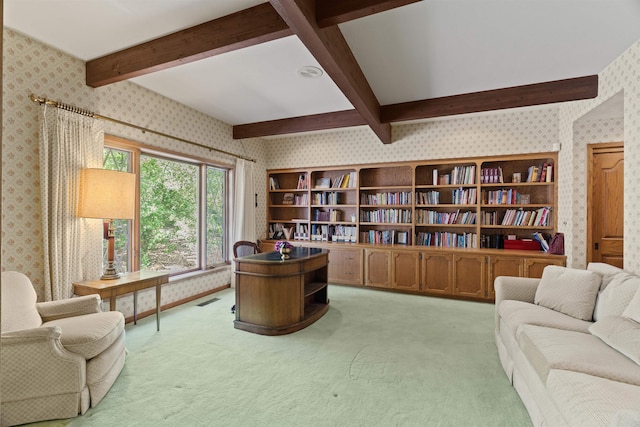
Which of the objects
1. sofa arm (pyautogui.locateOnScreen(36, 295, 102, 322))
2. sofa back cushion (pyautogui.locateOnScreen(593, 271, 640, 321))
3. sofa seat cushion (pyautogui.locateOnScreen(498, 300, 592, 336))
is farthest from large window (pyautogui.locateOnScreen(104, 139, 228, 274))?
sofa back cushion (pyautogui.locateOnScreen(593, 271, 640, 321))

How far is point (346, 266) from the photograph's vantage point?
5.49 metres

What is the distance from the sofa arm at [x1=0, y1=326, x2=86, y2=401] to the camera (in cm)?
197

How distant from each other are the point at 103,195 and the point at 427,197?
440 cm

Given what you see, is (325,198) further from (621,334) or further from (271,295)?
(621,334)

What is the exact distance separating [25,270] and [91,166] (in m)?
1.09

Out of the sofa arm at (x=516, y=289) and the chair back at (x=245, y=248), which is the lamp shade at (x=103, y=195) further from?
the sofa arm at (x=516, y=289)

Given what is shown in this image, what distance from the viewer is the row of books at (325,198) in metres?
5.97

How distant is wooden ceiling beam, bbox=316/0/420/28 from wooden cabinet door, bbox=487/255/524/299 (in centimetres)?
364

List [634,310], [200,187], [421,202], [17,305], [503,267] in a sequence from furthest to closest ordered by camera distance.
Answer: [421,202], [200,187], [503,267], [17,305], [634,310]

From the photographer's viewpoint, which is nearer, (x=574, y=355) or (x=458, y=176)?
(x=574, y=355)

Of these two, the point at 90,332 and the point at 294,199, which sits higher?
the point at 294,199

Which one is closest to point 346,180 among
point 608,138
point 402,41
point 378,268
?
point 378,268

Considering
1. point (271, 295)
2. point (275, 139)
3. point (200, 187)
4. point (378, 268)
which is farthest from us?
point (275, 139)

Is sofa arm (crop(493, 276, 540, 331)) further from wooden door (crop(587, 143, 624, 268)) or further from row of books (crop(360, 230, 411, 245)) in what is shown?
row of books (crop(360, 230, 411, 245))
